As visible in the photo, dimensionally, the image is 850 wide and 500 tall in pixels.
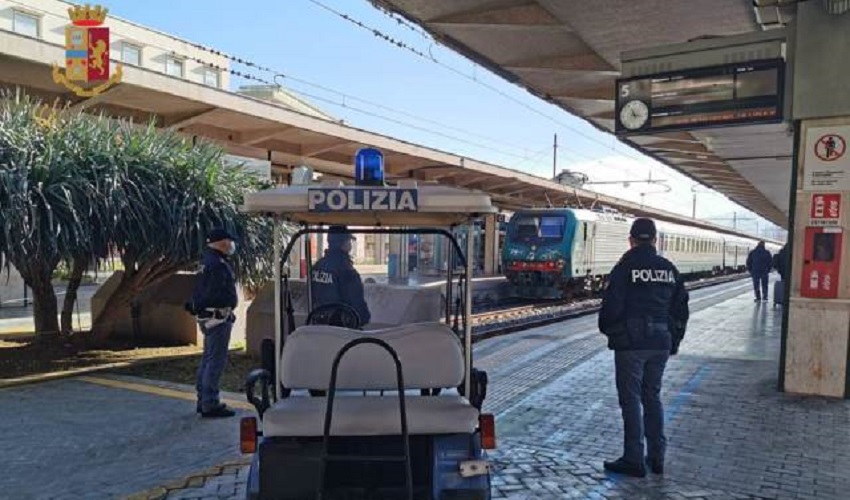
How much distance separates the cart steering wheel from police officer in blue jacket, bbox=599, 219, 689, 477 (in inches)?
71.0

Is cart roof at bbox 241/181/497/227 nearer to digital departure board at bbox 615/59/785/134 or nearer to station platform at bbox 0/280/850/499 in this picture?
station platform at bbox 0/280/850/499

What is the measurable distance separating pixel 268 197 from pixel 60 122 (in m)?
6.28

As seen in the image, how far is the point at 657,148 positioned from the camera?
14.3 m

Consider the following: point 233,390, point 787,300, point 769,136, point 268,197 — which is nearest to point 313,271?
point 268,197

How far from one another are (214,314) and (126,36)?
126 ft

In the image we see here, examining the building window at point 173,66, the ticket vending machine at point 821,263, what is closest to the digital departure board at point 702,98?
the ticket vending machine at point 821,263

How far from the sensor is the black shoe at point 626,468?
4.55 metres

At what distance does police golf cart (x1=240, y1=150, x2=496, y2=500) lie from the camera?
123 inches

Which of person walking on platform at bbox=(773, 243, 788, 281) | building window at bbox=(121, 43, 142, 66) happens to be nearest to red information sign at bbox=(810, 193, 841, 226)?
person walking on platform at bbox=(773, 243, 788, 281)

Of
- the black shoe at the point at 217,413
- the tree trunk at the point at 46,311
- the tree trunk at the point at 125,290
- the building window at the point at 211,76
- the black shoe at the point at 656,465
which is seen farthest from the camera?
the building window at the point at 211,76

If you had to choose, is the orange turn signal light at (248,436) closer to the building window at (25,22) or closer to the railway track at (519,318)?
the railway track at (519,318)

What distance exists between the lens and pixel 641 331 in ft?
14.7

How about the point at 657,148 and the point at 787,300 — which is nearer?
the point at 787,300

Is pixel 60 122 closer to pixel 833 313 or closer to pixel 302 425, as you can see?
pixel 302 425
